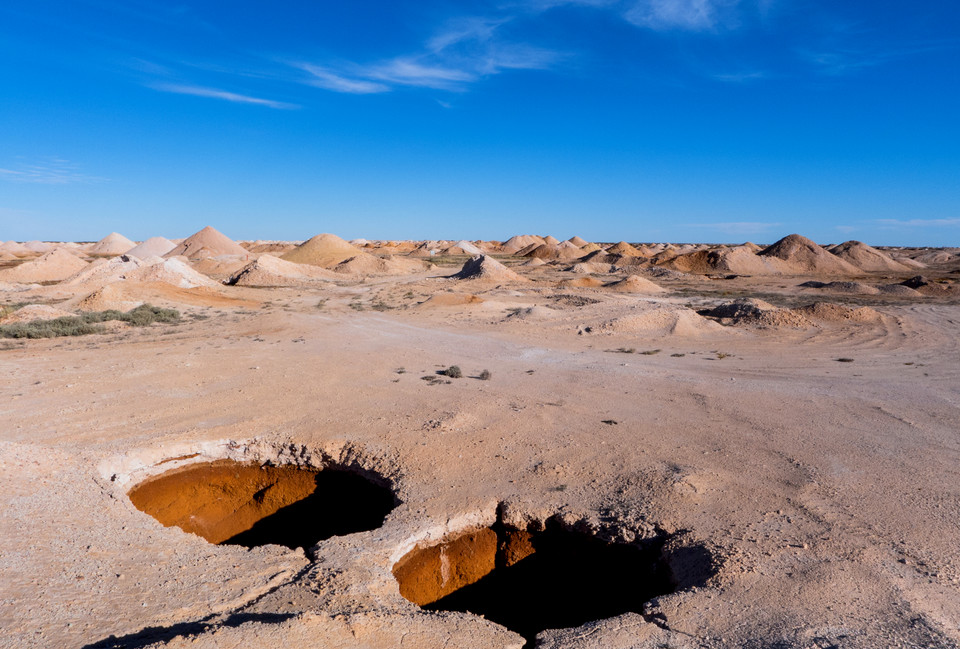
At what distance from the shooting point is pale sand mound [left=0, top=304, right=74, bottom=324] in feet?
55.9

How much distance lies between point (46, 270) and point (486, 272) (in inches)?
1179

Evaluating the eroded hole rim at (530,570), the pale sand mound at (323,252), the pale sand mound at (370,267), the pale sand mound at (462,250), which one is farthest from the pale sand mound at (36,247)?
the eroded hole rim at (530,570)

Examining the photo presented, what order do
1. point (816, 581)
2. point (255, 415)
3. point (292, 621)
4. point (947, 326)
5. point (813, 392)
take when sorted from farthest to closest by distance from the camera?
point (947, 326) < point (813, 392) < point (255, 415) < point (816, 581) < point (292, 621)

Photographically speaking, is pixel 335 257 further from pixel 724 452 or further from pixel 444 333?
pixel 724 452

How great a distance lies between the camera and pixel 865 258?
5328 centimetres

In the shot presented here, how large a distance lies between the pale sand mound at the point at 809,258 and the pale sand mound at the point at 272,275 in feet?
133

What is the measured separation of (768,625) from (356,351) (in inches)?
439

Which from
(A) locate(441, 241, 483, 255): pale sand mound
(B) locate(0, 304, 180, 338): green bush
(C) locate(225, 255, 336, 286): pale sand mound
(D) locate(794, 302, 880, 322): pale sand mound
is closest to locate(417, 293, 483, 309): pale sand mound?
(B) locate(0, 304, 180, 338): green bush

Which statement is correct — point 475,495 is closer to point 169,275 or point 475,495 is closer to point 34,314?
→ point 34,314

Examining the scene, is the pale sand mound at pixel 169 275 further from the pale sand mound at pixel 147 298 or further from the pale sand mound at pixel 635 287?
the pale sand mound at pixel 635 287

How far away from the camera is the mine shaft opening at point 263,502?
6.41 m

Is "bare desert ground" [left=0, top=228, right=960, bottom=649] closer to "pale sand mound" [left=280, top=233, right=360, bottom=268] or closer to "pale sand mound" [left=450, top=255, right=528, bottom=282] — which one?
"pale sand mound" [left=450, top=255, right=528, bottom=282]

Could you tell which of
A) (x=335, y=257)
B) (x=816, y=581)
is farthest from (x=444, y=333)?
(x=335, y=257)

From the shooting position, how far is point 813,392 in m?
10.1
